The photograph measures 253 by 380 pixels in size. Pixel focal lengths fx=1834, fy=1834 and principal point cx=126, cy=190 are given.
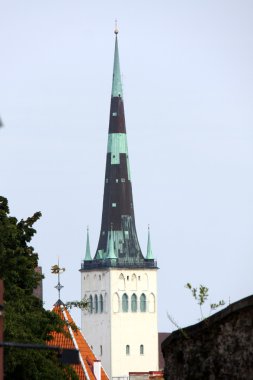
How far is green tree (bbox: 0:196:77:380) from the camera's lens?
3484 cm

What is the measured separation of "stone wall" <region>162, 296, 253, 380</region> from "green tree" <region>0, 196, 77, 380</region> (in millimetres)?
16916

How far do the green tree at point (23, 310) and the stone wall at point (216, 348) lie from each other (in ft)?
55.5

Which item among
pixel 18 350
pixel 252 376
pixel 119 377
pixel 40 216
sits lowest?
pixel 252 376

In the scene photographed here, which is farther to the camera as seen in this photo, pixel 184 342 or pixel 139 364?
pixel 139 364

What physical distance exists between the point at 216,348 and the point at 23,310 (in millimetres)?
20634

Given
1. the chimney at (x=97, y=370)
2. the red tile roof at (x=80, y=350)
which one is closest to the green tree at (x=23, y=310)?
the red tile roof at (x=80, y=350)

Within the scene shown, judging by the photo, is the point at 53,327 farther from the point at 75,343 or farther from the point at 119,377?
the point at 119,377

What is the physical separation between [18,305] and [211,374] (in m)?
20.3

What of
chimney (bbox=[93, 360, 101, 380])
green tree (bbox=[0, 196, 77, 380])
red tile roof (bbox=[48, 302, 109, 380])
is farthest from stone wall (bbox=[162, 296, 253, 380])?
chimney (bbox=[93, 360, 101, 380])

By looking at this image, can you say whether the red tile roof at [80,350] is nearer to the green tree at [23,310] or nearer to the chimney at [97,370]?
the chimney at [97,370]

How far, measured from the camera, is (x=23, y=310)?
3694 centimetres

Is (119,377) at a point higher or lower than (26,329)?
higher

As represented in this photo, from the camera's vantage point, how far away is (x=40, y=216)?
39344 millimetres

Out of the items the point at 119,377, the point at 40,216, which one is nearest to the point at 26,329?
the point at 40,216
